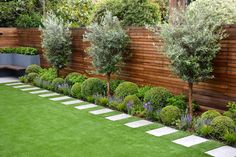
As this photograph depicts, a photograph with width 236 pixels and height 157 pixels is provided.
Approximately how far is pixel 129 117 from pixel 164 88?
1.29 m

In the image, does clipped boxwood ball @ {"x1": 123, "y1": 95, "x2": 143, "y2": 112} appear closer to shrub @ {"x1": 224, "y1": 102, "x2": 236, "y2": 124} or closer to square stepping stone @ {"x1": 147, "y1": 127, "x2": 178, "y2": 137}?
square stepping stone @ {"x1": 147, "y1": 127, "x2": 178, "y2": 137}

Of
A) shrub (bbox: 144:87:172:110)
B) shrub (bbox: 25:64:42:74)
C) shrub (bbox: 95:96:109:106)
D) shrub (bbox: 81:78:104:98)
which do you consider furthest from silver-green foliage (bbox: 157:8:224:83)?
shrub (bbox: 25:64:42:74)

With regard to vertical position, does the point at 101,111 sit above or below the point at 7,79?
below

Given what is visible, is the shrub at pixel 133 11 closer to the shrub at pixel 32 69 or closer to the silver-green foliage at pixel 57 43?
the silver-green foliage at pixel 57 43

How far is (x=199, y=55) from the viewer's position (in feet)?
23.1

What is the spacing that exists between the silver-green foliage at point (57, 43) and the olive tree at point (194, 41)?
5563mm

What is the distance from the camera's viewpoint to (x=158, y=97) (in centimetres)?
826

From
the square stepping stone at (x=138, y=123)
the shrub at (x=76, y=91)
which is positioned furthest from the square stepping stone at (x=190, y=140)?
the shrub at (x=76, y=91)

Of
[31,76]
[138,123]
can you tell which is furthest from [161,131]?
[31,76]

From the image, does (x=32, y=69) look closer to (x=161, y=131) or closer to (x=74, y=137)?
(x=74, y=137)

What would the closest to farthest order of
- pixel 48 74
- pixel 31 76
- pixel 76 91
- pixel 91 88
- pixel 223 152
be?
pixel 223 152
pixel 91 88
pixel 76 91
pixel 48 74
pixel 31 76

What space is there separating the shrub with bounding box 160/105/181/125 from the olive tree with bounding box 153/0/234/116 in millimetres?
774

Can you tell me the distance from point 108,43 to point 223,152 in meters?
4.86

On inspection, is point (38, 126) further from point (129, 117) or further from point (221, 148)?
point (221, 148)
